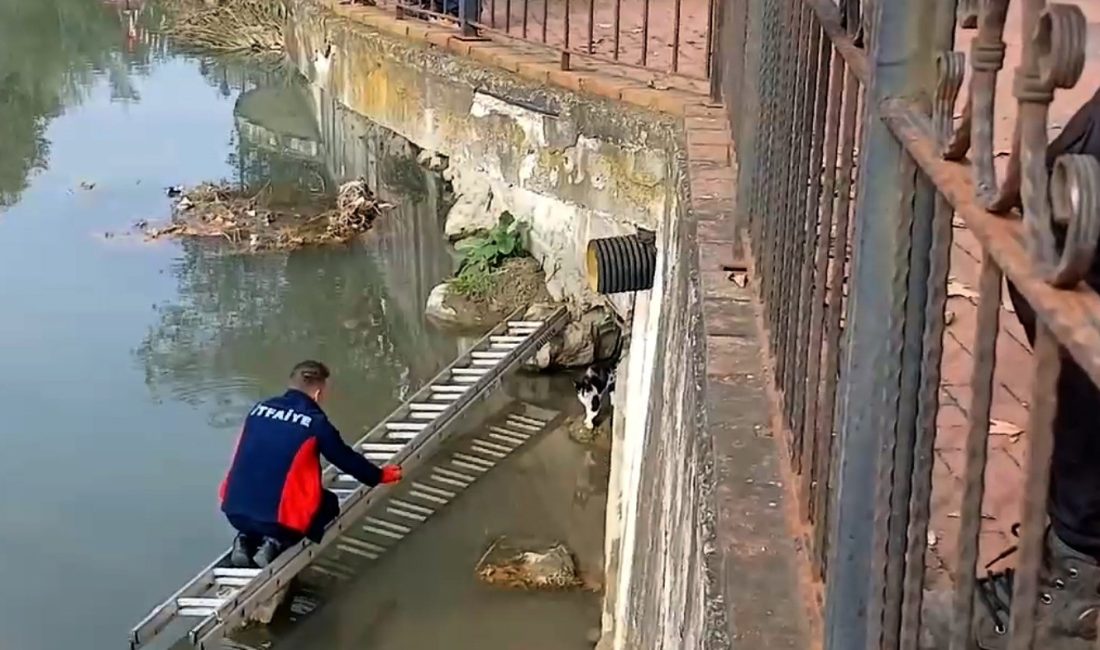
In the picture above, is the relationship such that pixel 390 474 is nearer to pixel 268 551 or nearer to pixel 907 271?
pixel 268 551

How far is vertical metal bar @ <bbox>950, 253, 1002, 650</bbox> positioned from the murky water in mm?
5991

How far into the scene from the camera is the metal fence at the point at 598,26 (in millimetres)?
6777

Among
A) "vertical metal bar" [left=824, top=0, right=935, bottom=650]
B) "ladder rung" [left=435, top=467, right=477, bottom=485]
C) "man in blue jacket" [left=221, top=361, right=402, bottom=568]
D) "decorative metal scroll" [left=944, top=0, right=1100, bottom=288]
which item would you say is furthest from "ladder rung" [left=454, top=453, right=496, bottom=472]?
"decorative metal scroll" [left=944, top=0, right=1100, bottom=288]

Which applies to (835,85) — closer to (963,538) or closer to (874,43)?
(874,43)

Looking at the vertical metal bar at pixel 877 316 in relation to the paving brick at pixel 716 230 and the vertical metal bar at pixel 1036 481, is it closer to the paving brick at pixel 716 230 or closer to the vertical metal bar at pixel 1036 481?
the vertical metal bar at pixel 1036 481

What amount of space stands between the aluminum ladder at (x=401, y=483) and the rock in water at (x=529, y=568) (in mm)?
643

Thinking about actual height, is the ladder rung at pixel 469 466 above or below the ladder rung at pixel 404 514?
above

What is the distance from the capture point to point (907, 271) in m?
1.37

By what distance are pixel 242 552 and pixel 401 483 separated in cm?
143

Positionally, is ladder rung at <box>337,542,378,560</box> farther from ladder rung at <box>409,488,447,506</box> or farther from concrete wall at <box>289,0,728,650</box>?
concrete wall at <box>289,0,728,650</box>

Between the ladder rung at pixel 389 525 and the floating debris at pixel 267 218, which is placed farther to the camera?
the floating debris at pixel 267 218

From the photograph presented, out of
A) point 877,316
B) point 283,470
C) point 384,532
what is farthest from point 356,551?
point 877,316

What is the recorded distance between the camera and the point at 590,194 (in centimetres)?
648

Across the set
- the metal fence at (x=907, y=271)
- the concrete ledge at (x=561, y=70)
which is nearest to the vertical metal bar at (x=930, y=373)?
the metal fence at (x=907, y=271)
